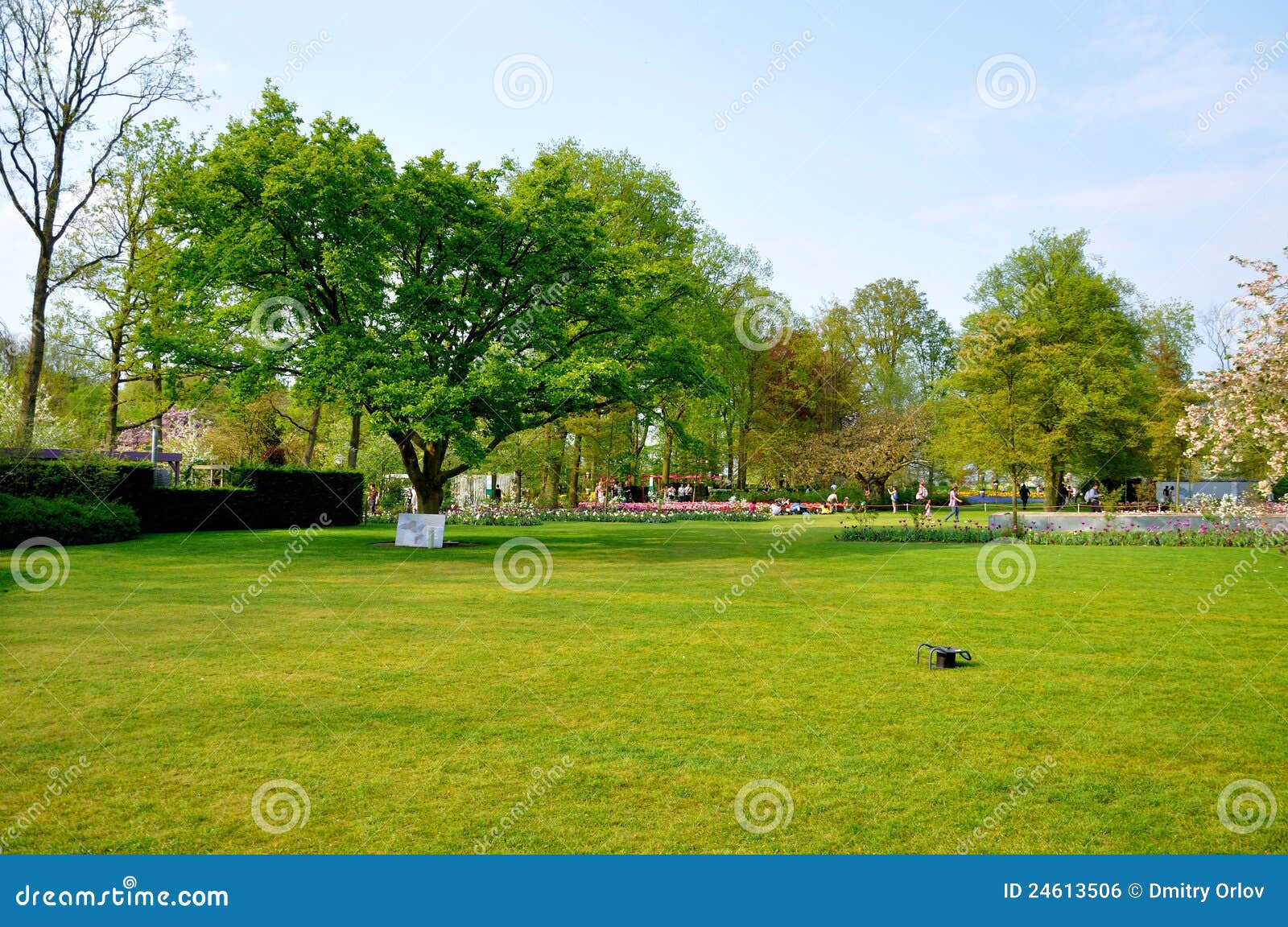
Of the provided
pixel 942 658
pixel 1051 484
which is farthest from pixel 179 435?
pixel 942 658

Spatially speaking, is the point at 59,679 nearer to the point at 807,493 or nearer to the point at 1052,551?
the point at 1052,551

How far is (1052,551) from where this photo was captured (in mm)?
24203

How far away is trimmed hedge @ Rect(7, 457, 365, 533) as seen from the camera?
2280cm

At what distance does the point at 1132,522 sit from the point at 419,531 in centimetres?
2305

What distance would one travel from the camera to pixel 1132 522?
28.8 meters

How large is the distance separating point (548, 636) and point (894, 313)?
63103 millimetres

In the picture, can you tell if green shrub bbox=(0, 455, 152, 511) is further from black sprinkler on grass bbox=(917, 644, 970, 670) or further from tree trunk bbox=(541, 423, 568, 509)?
black sprinkler on grass bbox=(917, 644, 970, 670)

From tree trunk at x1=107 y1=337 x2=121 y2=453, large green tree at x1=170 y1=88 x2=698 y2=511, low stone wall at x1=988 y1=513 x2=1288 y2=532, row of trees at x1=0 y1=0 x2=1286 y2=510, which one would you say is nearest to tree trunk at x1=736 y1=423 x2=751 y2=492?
row of trees at x1=0 y1=0 x2=1286 y2=510

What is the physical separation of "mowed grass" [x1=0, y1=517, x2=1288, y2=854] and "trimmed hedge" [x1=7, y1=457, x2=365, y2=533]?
9924 millimetres

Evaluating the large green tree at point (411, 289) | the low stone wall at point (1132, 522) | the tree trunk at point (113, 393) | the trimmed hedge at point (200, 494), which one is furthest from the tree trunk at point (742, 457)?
the tree trunk at point (113, 393)

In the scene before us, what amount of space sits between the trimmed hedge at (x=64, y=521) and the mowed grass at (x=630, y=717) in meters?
7.41

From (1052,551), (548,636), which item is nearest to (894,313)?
(1052,551)

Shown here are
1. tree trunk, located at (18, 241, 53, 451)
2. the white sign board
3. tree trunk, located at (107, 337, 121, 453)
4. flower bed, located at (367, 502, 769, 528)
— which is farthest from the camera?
flower bed, located at (367, 502, 769, 528)

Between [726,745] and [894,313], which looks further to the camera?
[894,313]
